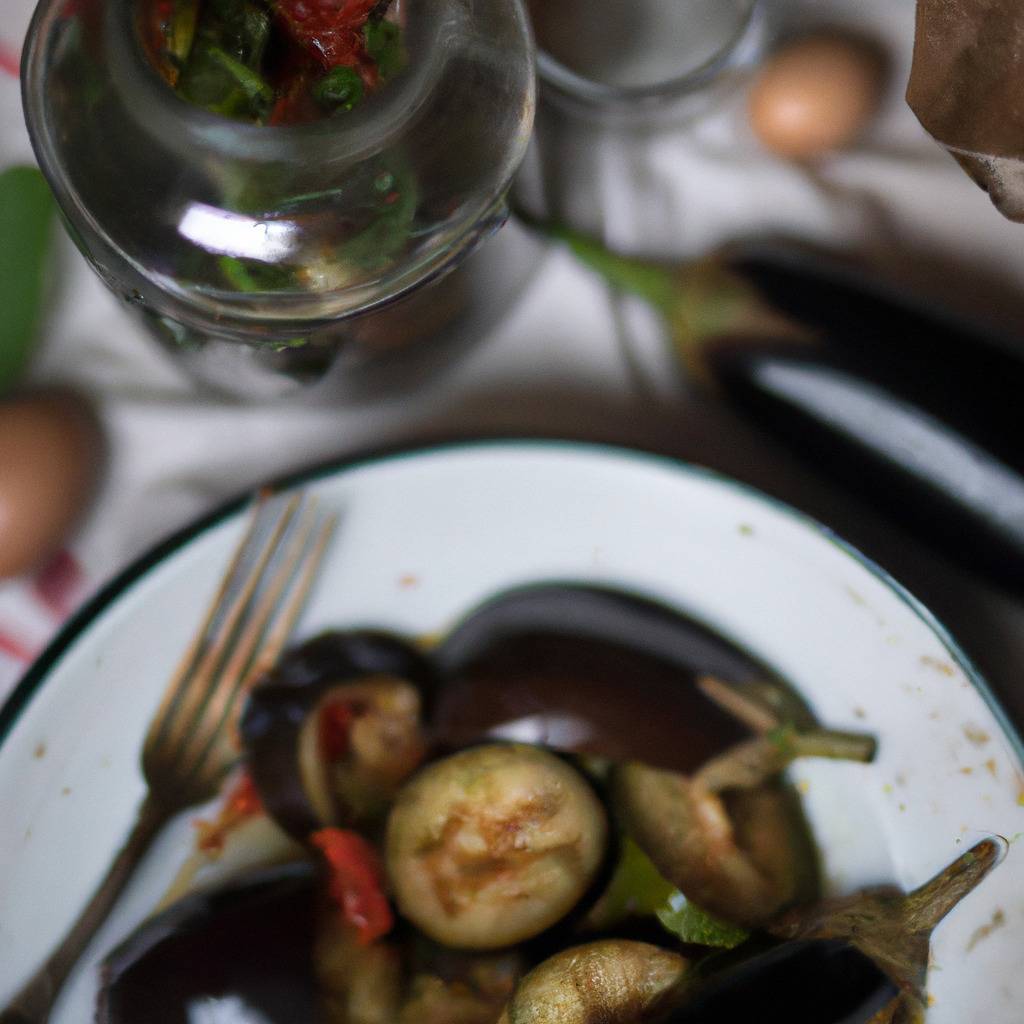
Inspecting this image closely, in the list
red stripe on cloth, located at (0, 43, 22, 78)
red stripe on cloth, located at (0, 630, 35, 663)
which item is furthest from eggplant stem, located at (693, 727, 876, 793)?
red stripe on cloth, located at (0, 43, 22, 78)

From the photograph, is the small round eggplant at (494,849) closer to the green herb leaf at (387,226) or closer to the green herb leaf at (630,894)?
the green herb leaf at (630,894)

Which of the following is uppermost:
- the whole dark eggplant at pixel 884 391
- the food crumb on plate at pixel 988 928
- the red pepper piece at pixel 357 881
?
the whole dark eggplant at pixel 884 391

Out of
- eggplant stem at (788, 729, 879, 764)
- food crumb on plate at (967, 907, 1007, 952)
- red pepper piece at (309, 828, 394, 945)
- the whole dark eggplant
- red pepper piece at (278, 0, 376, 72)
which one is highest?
red pepper piece at (278, 0, 376, 72)

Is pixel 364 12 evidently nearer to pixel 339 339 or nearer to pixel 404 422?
pixel 339 339

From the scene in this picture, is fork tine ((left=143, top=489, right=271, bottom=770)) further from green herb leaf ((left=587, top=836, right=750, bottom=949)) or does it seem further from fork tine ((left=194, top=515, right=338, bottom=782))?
green herb leaf ((left=587, top=836, right=750, bottom=949))

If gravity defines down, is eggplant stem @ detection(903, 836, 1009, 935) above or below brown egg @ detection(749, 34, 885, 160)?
below

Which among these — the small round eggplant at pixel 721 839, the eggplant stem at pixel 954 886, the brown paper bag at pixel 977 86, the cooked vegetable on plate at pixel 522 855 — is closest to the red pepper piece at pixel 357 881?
the cooked vegetable on plate at pixel 522 855
